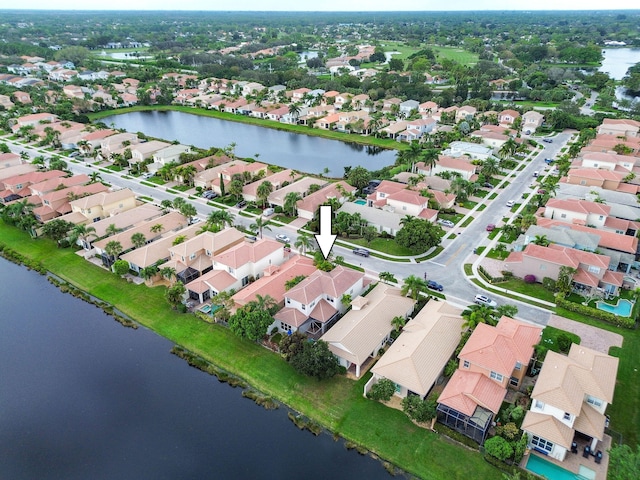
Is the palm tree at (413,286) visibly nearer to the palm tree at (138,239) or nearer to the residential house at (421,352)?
the residential house at (421,352)

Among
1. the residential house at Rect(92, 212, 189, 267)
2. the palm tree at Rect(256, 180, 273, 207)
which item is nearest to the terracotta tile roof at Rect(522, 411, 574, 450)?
the residential house at Rect(92, 212, 189, 267)

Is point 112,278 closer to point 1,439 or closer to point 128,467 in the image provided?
point 1,439

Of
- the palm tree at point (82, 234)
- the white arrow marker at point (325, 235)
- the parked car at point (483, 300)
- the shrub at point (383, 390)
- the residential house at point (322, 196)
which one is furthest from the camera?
the residential house at point (322, 196)

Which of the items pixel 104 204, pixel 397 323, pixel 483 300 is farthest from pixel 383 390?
pixel 104 204

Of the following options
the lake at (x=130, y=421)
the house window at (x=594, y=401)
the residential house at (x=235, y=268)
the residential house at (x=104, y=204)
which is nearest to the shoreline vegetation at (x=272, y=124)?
the residential house at (x=104, y=204)

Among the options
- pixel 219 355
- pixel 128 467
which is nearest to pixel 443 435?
pixel 219 355

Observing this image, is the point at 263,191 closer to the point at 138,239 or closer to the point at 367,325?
the point at 138,239
